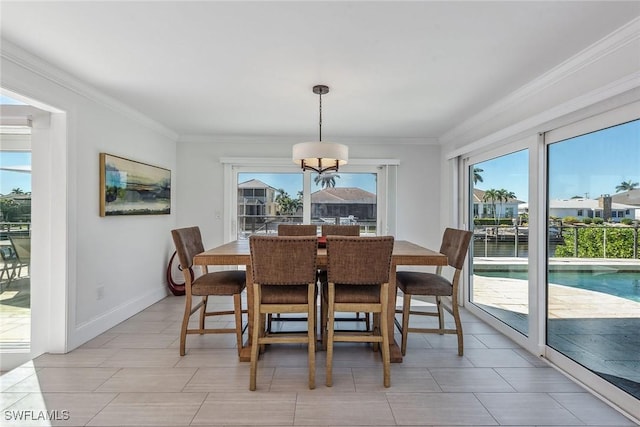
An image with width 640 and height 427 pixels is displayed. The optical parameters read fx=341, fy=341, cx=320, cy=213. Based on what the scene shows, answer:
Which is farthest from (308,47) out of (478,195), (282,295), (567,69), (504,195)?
(478,195)

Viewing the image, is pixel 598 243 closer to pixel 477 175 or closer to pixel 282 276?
pixel 477 175

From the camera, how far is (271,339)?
2.31 meters

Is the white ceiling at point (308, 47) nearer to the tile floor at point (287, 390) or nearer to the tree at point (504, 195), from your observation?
the tree at point (504, 195)

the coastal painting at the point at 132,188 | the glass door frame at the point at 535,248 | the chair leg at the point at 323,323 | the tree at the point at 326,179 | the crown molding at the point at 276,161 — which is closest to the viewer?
the glass door frame at the point at 535,248

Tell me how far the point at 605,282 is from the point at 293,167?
3.65 metres

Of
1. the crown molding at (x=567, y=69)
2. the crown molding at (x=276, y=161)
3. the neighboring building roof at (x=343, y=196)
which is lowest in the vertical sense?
the neighboring building roof at (x=343, y=196)

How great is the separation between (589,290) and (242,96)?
3.15 m

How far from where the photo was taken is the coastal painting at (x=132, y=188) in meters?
3.22

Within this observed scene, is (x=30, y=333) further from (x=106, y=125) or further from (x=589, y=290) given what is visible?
(x=589, y=290)

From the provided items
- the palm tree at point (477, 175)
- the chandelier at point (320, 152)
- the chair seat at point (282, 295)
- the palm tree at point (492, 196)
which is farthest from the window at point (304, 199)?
the chair seat at point (282, 295)

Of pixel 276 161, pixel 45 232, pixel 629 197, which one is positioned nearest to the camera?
pixel 629 197

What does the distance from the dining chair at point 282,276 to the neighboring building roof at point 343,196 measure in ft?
9.23

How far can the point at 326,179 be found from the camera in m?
5.01

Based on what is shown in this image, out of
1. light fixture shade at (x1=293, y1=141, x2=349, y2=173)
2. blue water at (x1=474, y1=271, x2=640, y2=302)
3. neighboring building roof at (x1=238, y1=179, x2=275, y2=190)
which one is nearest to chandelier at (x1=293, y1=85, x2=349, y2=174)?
light fixture shade at (x1=293, y1=141, x2=349, y2=173)
